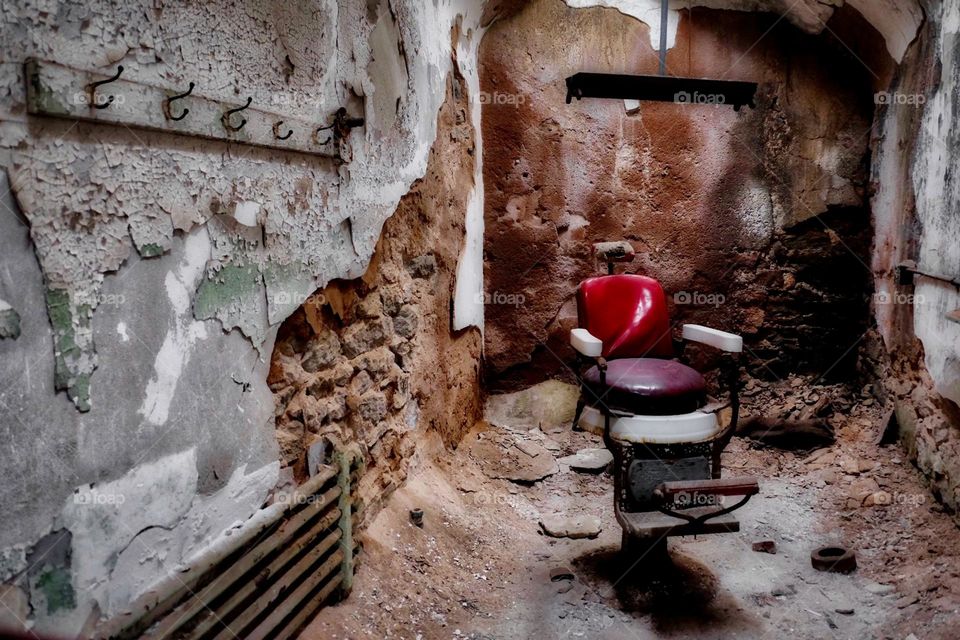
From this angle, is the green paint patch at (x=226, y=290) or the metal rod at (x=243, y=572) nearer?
the metal rod at (x=243, y=572)

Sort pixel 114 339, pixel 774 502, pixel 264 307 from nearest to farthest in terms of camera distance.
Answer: pixel 114 339 < pixel 264 307 < pixel 774 502

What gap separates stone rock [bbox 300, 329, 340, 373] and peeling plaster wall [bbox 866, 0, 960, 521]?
98.1 inches

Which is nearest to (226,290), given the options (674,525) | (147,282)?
(147,282)

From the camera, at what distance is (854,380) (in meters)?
4.05

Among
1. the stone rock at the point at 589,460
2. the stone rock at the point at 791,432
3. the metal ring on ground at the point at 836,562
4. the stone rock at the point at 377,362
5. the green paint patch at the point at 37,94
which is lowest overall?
the metal ring on ground at the point at 836,562

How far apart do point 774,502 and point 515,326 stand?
1678mm

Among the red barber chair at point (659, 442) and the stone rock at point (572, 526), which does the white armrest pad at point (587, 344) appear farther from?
the stone rock at point (572, 526)

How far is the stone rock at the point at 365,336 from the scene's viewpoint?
232cm

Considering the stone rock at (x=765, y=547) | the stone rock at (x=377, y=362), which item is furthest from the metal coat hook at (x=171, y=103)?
the stone rock at (x=765, y=547)

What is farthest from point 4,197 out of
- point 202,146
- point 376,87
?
point 376,87

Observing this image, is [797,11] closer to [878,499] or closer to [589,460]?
[878,499]

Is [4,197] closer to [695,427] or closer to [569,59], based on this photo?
[695,427]

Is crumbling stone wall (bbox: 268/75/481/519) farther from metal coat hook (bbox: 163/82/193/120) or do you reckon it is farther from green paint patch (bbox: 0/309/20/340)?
green paint patch (bbox: 0/309/20/340)

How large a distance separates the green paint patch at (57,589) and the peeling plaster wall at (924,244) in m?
3.11
